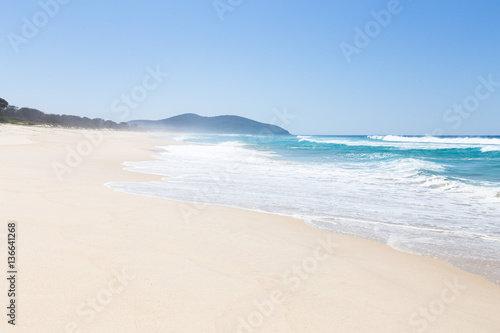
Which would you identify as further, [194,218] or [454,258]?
[194,218]

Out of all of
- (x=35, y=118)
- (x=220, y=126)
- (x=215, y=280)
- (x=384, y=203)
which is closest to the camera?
(x=215, y=280)

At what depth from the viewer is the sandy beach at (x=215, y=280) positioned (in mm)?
2256

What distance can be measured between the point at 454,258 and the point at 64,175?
7.95 metres

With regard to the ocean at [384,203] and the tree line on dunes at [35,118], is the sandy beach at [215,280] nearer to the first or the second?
the ocean at [384,203]

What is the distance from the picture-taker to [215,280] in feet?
9.30

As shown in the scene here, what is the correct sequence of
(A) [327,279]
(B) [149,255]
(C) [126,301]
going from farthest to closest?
(B) [149,255], (A) [327,279], (C) [126,301]

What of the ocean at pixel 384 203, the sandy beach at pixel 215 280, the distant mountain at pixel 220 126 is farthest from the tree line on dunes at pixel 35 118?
the distant mountain at pixel 220 126

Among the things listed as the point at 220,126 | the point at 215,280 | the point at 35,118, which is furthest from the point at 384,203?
the point at 220,126

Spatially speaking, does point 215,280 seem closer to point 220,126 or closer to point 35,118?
point 35,118

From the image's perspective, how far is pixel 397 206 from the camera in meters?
6.77

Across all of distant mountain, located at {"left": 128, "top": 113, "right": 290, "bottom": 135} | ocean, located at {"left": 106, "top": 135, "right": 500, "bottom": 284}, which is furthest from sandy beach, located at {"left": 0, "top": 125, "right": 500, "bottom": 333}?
distant mountain, located at {"left": 128, "top": 113, "right": 290, "bottom": 135}

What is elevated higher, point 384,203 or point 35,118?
point 35,118

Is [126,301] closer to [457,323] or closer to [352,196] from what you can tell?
[457,323]

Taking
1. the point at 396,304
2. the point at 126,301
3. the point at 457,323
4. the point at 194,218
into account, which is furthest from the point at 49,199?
the point at 457,323
